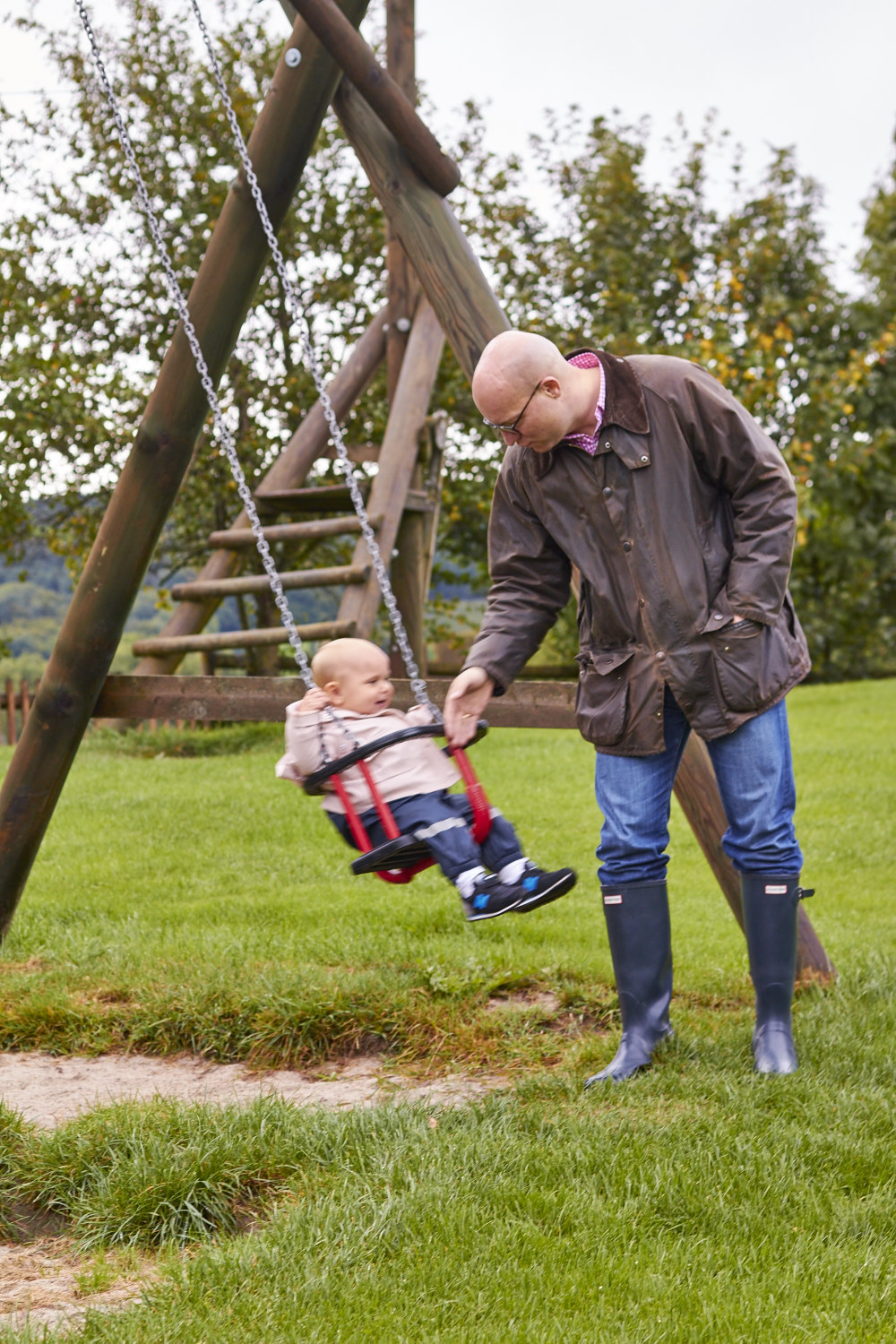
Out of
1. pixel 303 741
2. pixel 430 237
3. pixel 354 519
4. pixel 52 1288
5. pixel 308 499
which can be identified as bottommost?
pixel 52 1288

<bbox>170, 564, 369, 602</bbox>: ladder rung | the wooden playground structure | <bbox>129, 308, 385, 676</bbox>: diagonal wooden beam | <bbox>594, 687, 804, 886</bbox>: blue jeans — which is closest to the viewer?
<bbox>594, 687, 804, 886</bbox>: blue jeans

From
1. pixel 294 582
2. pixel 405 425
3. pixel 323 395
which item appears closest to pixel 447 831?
pixel 323 395

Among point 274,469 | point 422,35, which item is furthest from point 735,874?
point 422,35

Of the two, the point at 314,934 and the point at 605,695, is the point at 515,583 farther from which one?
the point at 314,934

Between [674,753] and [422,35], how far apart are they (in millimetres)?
12601

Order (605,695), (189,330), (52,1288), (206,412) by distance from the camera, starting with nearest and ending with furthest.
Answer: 1. (52,1288)
2. (605,695)
3. (189,330)
4. (206,412)

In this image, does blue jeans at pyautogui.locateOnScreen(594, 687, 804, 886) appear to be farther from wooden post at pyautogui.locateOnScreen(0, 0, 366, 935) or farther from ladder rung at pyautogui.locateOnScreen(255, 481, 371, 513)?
ladder rung at pyautogui.locateOnScreen(255, 481, 371, 513)

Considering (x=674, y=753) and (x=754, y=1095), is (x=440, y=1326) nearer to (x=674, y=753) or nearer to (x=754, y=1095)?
(x=754, y=1095)

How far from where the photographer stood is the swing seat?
275 centimetres

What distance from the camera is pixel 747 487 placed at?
2943 mm

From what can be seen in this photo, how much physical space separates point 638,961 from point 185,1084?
4.08 feet

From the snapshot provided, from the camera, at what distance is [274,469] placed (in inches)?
303

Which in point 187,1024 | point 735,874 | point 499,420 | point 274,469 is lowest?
point 187,1024

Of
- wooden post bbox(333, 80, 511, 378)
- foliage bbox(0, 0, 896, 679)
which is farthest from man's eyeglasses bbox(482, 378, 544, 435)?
foliage bbox(0, 0, 896, 679)
